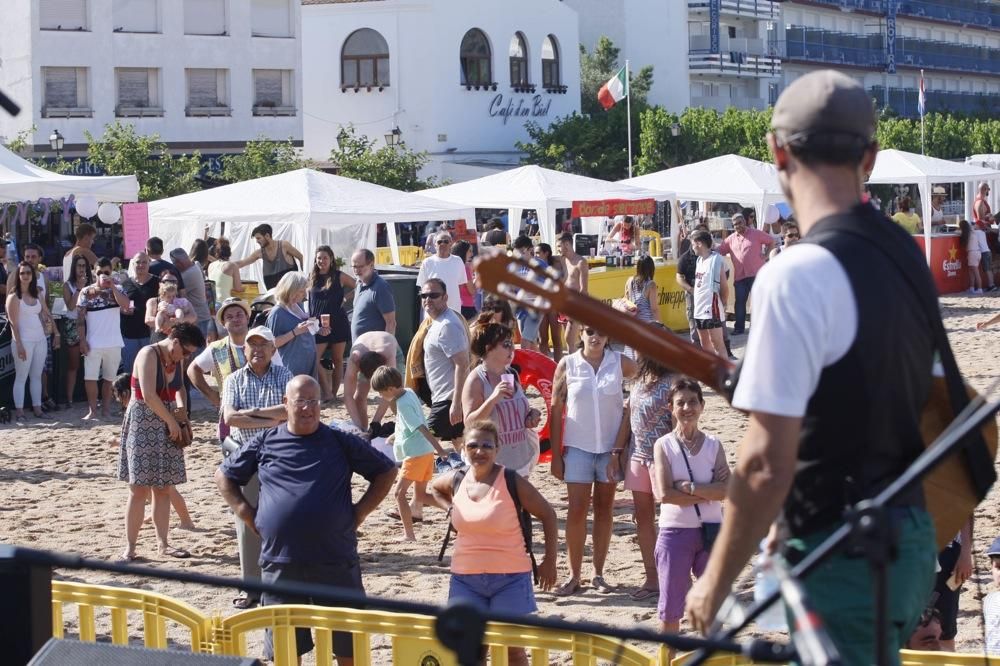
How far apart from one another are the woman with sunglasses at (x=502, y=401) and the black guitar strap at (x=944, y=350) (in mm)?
5278

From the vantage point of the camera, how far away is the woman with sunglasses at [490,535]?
6316 millimetres

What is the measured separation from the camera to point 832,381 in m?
2.43

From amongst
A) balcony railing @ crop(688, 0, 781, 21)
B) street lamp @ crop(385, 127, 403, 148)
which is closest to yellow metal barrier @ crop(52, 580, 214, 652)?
street lamp @ crop(385, 127, 403, 148)

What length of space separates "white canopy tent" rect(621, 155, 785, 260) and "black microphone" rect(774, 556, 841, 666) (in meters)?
21.9

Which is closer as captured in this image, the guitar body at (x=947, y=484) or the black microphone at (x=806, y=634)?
the black microphone at (x=806, y=634)

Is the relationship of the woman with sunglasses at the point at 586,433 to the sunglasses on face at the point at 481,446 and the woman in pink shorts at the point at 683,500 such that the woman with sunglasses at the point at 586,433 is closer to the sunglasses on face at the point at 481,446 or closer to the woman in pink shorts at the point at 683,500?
the woman in pink shorts at the point at 683,500

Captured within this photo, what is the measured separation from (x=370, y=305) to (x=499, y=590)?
733 centimetres

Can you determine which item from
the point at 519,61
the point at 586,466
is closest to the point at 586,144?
the point at 519,61

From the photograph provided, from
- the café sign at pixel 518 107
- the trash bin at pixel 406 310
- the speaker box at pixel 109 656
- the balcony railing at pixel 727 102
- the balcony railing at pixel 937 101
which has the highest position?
the balcony railing at pixel 937 101

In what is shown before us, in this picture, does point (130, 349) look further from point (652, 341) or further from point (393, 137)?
point (393, 137)

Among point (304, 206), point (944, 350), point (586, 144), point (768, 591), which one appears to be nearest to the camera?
point (768, 591)

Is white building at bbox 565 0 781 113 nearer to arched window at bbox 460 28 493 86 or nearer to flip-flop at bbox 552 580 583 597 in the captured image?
arched window at bbox 460 28 493 86

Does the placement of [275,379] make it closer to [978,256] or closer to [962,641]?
[962,641]

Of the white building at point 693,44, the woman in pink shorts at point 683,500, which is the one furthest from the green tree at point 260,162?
the woman in pink shorts at point 683,500
